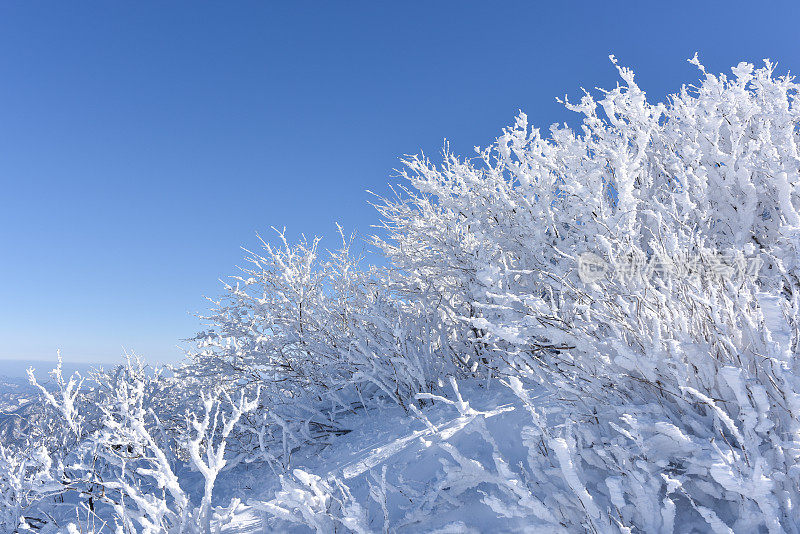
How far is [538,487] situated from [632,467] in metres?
0.32

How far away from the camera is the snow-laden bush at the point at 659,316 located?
121cm

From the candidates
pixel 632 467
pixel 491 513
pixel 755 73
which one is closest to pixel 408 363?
pixel 491 513

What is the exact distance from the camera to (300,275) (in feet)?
16.9

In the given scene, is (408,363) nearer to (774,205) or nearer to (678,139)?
(774,205)

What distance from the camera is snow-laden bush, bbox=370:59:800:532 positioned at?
3.97 ft
